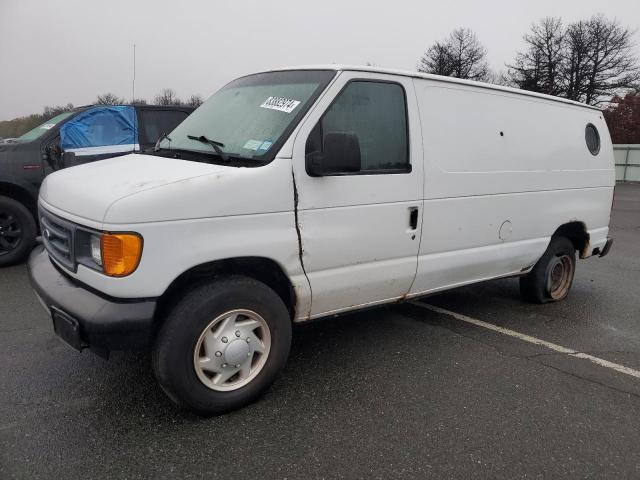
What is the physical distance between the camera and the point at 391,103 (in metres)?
3.44

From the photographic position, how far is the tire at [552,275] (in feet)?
16.0

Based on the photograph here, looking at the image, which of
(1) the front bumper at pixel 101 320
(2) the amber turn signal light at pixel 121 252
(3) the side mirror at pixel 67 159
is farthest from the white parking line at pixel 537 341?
(3) the side mirror at pixel 67 159

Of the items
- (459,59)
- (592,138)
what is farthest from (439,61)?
(592,138)

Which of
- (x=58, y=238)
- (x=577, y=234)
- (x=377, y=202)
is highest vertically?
(x=377, y=202)

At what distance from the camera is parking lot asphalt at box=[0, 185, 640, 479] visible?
2.48 m

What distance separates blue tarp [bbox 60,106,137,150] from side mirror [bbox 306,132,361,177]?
4299 mm

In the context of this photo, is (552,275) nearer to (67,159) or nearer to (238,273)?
(238,273)

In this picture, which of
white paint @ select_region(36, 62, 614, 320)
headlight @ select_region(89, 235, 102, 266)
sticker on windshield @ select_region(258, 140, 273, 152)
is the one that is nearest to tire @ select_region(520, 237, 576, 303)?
white paint @ select_region(36, 62, 614, 320)

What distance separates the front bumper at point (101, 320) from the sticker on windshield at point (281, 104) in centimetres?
140

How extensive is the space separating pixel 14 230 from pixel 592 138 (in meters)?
6.32

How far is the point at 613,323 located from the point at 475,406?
2366mm

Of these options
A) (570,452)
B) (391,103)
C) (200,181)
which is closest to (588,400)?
(570,452)

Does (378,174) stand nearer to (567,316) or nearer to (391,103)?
(391,103)

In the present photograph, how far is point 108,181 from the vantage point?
9.10ft
